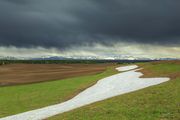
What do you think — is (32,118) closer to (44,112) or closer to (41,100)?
(44,112)

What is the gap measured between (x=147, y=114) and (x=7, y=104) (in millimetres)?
18558

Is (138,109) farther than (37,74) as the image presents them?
No

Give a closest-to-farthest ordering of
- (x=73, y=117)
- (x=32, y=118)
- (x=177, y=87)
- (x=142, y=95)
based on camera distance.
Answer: (x=73, y=117) → (x=32, y=118) → (x=142, y=95) → (x=177, y=87)

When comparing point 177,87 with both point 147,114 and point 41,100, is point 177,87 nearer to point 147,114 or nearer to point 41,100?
point 147,114

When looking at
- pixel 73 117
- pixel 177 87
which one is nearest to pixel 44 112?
pixel 73 117

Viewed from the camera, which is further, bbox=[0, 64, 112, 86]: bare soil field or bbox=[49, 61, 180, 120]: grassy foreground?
bbox=[0, 64, 112, 86]: bare soil field

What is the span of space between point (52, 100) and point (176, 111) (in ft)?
57.1

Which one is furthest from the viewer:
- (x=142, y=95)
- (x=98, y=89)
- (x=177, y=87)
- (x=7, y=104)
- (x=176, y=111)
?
(x=98, y=89)

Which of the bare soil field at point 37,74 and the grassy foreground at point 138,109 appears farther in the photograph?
the bare soil field at point 37,74

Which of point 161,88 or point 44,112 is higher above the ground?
point 161,88

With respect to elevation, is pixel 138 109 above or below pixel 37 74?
above

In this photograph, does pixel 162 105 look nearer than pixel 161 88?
Yes

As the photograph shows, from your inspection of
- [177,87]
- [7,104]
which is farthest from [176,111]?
[7,104]

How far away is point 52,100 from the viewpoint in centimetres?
3516
